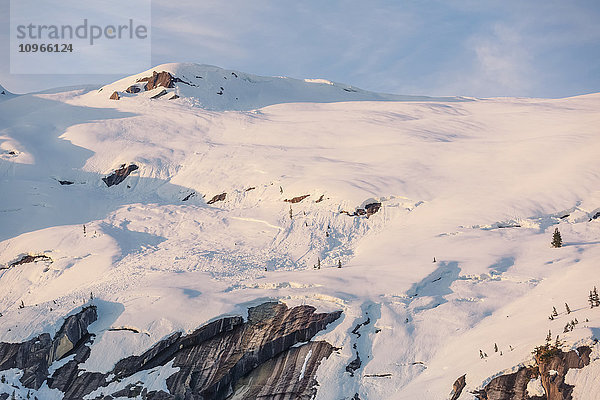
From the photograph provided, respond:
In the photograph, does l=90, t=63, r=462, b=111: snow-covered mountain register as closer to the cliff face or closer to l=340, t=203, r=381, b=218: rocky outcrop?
l=340, t=203, r=381, b=218: rocky outcrop

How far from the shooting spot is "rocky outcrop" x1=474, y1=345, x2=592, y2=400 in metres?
14.6

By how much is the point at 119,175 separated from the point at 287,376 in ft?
92.7

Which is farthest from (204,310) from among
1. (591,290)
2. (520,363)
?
(591,290)

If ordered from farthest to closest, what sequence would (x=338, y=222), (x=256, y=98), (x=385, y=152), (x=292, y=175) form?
(x=256, y=98) → (x=385, y=152) → (x=292, y=175) → (x=338, y=222)

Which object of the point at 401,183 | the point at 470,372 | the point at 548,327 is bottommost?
the point at 470,372

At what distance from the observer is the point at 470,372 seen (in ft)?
53.6

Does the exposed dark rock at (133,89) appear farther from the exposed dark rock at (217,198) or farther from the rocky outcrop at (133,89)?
the exposed dark rock at (217,198)

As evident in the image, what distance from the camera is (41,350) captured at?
67.4 feet

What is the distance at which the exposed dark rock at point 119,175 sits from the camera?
135 feet

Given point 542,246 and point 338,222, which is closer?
point 542,246

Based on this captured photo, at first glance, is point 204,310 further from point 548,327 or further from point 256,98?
point 256,98

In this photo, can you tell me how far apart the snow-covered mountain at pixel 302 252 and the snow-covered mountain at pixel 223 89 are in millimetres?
10564

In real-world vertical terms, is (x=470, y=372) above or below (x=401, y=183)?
below

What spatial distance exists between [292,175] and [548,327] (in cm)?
2273
